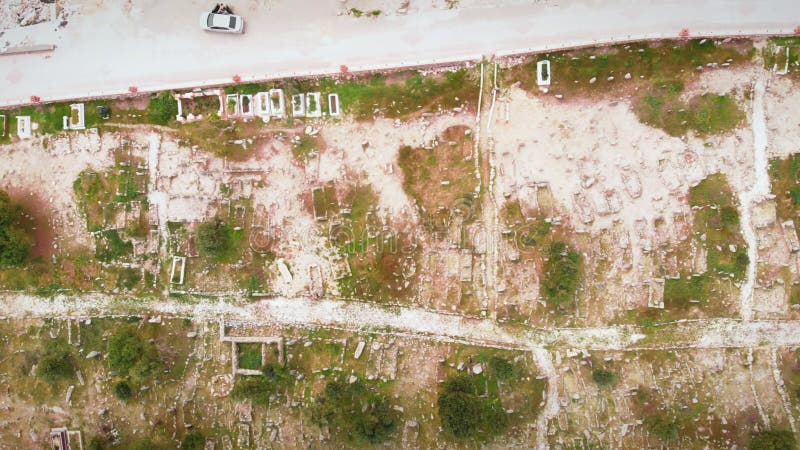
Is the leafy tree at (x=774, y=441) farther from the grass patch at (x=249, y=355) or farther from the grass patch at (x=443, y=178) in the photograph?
the grass patch at (x=249, y=355)

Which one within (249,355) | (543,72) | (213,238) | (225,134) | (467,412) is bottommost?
(467,412)

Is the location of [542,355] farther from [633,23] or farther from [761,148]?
[633,23]

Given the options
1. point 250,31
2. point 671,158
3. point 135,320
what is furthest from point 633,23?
point 135,320

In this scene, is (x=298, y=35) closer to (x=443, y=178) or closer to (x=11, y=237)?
(x=443, y=178)

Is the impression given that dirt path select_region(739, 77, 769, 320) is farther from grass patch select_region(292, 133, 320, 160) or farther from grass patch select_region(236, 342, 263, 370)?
grass patch select_region(236, 342, 263, 370)

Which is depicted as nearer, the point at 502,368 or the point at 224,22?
the point at 502,368

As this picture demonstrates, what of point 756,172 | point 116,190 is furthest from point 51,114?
point 756,172
